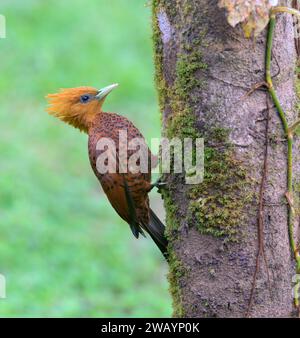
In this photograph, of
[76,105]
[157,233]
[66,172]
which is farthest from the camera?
[66,172]

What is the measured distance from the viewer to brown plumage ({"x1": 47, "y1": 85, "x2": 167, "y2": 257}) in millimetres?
3496

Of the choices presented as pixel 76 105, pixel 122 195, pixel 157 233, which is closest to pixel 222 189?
pixel 157 233

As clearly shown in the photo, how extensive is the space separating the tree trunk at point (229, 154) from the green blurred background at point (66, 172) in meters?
1.06

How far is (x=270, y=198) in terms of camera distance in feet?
9.20

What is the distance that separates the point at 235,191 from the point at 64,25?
24.2 ft

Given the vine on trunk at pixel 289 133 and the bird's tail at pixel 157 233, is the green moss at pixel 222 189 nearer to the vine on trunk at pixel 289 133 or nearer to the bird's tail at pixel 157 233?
the vine on trunk at pixel 289 133

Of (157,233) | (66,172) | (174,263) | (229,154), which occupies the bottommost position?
(174,263)

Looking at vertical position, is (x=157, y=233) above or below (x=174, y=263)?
above

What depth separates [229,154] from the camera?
277 cm

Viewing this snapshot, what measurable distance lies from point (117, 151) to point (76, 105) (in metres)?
0.42

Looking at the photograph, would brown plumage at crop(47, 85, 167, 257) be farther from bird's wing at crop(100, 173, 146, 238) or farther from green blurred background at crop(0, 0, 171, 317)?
green blurred background at crop(0, 0, 171, 317)

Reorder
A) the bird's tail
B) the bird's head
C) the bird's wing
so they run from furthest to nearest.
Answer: the bird's head, the bird's wing, the bird's tail

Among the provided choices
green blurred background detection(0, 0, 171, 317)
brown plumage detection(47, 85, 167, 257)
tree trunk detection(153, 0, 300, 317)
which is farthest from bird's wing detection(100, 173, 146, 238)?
green blurred background detection(0, 0, 171, 317)

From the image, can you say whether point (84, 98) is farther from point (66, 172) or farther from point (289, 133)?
point (66, 172)
